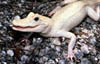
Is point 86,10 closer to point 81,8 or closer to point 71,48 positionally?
point 81,8

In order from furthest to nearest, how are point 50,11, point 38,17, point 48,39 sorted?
point 50,11
point 48,39
point 38,17

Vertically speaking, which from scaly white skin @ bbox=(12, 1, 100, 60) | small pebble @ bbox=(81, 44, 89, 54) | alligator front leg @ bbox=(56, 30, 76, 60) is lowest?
small pebble @ bbox=(81, 44, 89, 54)

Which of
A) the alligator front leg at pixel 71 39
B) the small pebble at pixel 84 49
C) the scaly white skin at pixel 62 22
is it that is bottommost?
the small pebble at pixel 84 49

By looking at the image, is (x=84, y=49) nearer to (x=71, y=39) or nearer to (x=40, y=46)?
(x=71, y=39)

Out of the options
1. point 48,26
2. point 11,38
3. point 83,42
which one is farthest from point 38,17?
point 83,42

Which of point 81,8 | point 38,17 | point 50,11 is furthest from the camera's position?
point 50,11
